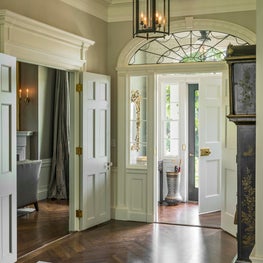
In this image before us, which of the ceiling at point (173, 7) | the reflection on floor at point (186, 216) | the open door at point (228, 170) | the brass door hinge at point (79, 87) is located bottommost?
the reflection on floor at point (186, 216)

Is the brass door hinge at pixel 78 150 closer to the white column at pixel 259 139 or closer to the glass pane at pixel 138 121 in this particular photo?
the glass pane at pixel 138 121

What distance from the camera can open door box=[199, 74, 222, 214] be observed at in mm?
6805

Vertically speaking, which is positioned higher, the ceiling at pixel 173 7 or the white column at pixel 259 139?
the ceiling at pixel 173 7

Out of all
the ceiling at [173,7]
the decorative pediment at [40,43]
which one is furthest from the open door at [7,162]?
the ceiling at [173,7]

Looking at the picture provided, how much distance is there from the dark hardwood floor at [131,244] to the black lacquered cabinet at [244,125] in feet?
5.53

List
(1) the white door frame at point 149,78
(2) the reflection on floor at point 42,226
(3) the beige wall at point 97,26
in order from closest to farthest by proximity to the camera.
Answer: (3) the beige wall at point 97,26 → (2) the reflection on floor at point 42,226 → (1) the white door frame at point 149,78

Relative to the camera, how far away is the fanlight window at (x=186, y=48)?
6.01 m

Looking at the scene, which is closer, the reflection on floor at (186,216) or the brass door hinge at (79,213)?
the brass door hinge at (79,213)

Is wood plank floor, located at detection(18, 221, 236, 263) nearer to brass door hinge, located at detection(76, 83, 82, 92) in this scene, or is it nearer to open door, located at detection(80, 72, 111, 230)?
open door, located at detection(80, 72, 111, 230)

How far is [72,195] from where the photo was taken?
5.74 meters

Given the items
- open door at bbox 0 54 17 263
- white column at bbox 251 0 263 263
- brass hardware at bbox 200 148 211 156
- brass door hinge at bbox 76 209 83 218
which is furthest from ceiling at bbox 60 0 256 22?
white column at bbox 251 0 263 263

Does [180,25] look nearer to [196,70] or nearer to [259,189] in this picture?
[196,70]

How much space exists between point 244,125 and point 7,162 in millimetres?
2350

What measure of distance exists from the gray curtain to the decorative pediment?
2695 millimetres
